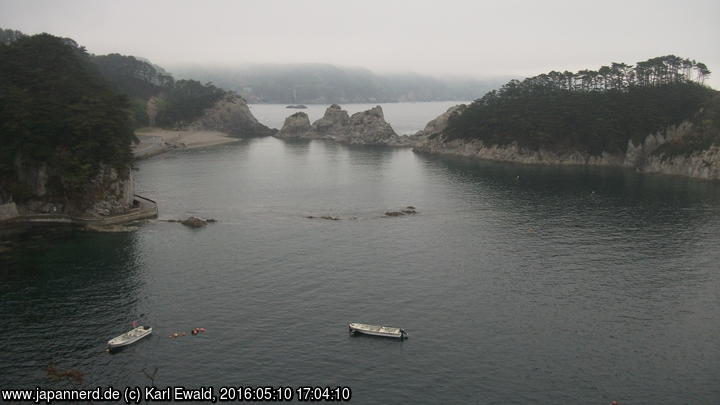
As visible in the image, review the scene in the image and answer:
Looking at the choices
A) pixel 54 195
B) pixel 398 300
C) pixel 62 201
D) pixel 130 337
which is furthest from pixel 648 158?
pixel 54 195

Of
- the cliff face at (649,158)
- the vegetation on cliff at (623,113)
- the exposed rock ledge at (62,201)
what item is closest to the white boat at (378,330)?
the exposed rock ledge at (62,201)

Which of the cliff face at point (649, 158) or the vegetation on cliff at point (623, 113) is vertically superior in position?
the vegetation on cliff at point (623, 113)

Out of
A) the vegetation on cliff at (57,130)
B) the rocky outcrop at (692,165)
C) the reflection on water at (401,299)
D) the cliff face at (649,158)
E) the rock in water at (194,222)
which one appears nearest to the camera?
the reflection on water at (401,299)

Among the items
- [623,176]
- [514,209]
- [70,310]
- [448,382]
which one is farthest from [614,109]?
[70,310]

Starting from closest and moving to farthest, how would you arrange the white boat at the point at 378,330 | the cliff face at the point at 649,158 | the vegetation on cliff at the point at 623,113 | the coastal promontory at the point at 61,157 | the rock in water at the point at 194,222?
the white boat at the point at 378,330 → the coastal promontory at the point at 61,157 → the rock in water at the point at 194,222 → the cliff face at the point at 649,158 → the vegetation on cliff at the point at 623,113

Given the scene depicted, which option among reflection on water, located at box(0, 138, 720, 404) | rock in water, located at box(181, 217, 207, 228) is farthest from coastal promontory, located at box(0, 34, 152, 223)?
rock in water, located at box(181, 217, 207, 228)

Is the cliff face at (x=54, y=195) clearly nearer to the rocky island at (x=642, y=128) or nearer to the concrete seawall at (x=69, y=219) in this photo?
the concrete seawall at (x=69, y=219)

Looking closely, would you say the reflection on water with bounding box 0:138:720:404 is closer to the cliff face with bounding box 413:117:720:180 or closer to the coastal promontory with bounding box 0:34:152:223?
the coastal promontory with bounding box 0:34:152:223
